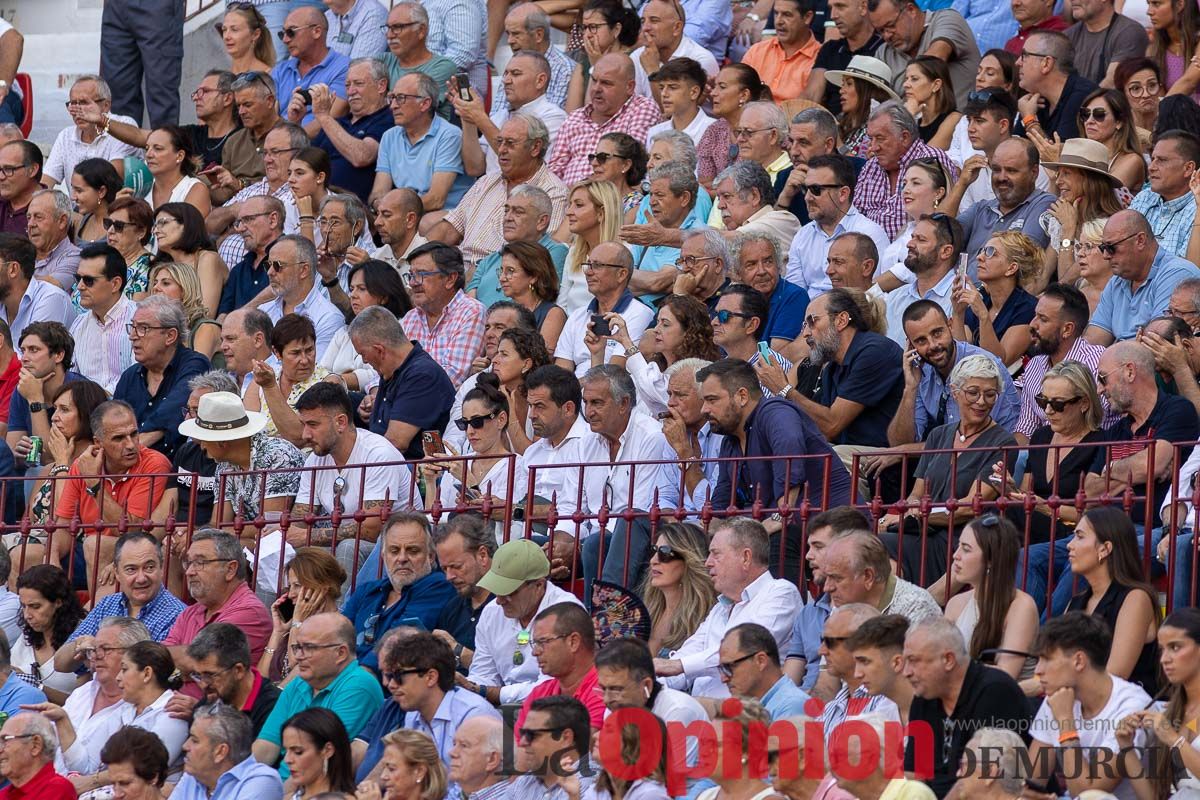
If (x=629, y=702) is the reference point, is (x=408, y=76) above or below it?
above

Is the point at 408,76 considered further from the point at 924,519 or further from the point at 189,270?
the point at 924,519

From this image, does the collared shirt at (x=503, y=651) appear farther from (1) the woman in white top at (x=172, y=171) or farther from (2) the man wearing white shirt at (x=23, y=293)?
(1) the woman in white top at (x=172, y=171)

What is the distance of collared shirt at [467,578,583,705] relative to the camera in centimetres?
1194

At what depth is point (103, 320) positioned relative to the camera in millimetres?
16203

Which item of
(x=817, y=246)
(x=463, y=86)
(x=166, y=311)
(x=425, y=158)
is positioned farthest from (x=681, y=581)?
(x=463, y=86)

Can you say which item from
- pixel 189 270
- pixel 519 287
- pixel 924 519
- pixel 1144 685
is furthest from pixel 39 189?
pixel 1144 685

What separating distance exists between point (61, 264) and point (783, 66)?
5103 mm

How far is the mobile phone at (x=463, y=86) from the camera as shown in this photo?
58.1 ft

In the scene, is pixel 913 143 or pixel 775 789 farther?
pixel 913 143

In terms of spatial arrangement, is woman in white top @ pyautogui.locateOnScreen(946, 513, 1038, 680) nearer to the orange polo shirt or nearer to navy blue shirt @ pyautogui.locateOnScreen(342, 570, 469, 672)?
navy blue shirt @ pyautogui.locateOnScreen(342, 570, 469, 672)

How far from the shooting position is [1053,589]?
11.5 metres

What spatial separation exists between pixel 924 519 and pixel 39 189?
901cm

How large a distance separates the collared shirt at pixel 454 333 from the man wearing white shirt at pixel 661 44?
2977 millimetres

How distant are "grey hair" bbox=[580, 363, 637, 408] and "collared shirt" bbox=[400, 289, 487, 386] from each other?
6.86 ft
